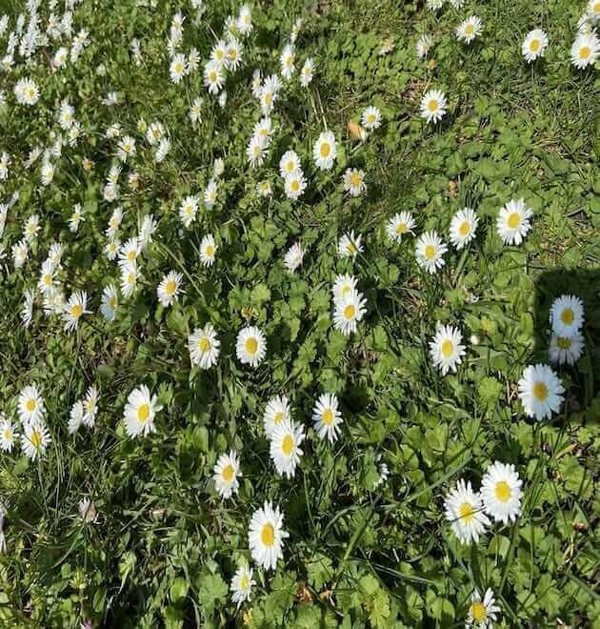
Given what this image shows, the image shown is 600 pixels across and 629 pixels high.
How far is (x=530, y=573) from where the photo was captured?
1.45 metres

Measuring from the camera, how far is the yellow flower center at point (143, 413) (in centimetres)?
206

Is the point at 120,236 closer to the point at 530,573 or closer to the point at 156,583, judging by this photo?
the point at 156,583

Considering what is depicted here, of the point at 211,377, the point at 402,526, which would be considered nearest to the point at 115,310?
the point at 211,377

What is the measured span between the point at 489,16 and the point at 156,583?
2.40 metres

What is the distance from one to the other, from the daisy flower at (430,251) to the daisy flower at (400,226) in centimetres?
6

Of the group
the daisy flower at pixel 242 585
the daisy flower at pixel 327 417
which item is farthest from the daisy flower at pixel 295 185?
the daisy flower at pixel 242 585

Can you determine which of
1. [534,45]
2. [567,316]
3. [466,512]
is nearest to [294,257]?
[567,316]

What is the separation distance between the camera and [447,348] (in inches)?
72.1

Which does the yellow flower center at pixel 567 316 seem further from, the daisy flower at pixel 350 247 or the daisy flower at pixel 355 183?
the daisy flower at pixel 355 183

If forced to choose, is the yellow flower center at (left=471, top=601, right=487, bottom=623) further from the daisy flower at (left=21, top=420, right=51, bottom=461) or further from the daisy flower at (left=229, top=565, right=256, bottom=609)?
the daisy flower at (left=21, top=420, right=51, bottom=461)

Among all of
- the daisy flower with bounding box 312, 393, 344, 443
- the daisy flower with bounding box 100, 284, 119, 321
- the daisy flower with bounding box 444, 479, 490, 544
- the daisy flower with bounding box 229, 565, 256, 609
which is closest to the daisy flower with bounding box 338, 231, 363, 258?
the daisy flower with bounding box 312, 393, 344, 443

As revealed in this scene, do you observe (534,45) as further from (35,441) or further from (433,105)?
(35,441)

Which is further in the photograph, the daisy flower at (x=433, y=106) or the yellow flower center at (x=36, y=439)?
the daisy flower at (x=433, y=106)

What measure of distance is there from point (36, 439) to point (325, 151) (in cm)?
155
